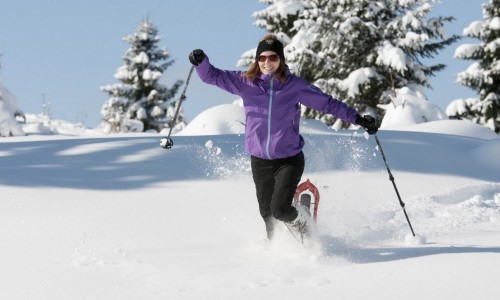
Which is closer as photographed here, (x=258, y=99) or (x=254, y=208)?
(x=258, y=99)

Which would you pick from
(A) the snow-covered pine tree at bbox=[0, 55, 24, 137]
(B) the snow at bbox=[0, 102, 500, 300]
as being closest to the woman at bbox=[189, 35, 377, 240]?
(B) the snow at bbox=[0, 102, 500, 300]

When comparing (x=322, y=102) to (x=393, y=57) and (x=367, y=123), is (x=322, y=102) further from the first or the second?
(x=393, y=57)

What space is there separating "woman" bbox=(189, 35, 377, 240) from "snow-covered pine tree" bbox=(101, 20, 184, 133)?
91.2ft

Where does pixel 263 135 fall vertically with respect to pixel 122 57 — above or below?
above

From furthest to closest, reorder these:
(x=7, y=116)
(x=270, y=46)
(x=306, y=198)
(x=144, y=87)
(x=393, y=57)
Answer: (x=144, y=87) < (x=7, y=116) < (x=393, y=57) < (x=306, y=198) < (x=270, y=46)

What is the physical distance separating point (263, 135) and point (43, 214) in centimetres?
245

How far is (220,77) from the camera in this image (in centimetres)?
479

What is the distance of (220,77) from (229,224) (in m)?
1.61

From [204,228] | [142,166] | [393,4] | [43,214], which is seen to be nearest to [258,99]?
[204,228]

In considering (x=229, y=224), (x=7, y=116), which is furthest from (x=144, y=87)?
(x=229, y=224)

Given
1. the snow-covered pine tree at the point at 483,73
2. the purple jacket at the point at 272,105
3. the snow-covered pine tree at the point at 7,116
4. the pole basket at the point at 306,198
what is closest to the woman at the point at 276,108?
the purple jacket at the point at 272,105

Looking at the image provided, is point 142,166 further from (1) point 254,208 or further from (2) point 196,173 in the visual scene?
(1) point 254,208

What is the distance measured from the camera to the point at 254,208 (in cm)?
628

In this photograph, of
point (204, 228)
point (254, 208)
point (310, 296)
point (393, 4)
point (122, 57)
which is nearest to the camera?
point (310, 296)
